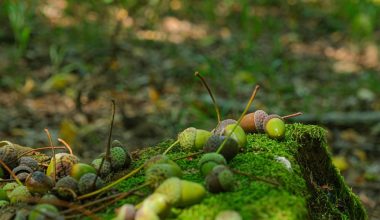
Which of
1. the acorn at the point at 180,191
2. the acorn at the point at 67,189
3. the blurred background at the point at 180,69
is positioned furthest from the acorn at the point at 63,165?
the blurred background at the point at 180,69

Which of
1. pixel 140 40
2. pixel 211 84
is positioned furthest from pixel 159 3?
pixel 211 84

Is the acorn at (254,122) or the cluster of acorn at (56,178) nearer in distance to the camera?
the cluster of acorn at (56,178)

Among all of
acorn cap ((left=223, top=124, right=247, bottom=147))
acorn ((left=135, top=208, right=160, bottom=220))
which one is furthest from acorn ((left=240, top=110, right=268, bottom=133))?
acorn ((left=135, top=208, right=160, bottom=220))

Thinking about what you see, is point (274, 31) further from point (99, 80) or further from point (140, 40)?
point (99, 80)

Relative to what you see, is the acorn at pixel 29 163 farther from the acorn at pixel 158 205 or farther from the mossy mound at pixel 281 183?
the acorn at pixel 158 205

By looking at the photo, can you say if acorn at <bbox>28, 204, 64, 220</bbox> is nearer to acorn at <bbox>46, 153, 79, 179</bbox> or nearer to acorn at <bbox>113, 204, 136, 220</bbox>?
acorn at <bbox>113, 204, 136, 220</bbox>
